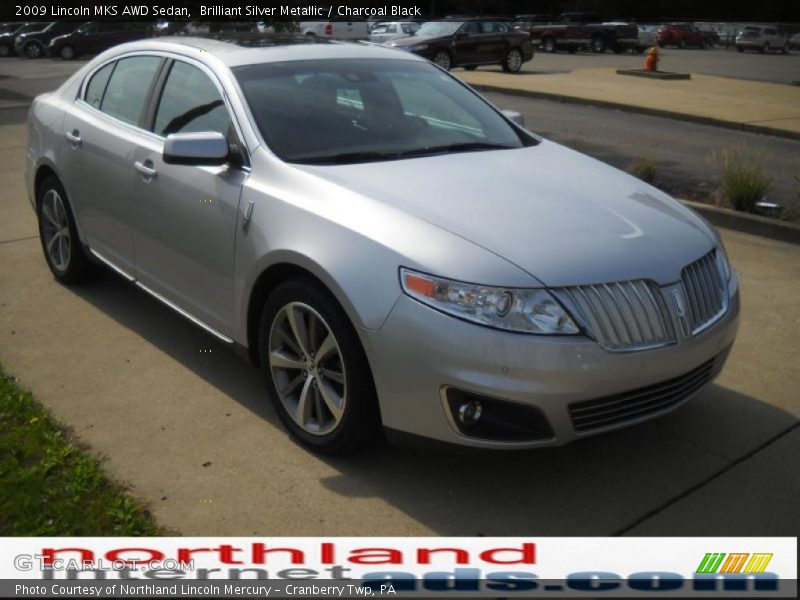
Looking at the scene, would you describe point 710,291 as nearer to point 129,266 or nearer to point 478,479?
point 478,479

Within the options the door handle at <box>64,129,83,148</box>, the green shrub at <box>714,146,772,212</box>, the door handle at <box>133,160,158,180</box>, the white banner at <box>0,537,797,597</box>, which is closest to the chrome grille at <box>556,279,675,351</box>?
the white banner at <box>0,537,797,597</box>

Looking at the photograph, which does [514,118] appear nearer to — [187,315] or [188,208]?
[188,208]

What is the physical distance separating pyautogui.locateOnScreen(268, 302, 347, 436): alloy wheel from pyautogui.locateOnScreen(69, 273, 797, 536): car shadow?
193 mm

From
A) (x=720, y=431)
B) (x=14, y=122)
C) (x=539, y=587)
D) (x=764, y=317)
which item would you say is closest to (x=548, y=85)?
(x=14, y=122)

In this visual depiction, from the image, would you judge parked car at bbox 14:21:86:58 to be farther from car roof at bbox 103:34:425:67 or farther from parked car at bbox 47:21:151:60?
car roof at bbox 103:34:425:67

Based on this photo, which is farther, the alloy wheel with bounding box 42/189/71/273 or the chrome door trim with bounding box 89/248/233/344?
the alloy wheel with bounding box 42/189/71/273

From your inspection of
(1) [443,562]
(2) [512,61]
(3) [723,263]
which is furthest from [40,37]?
(1) [443,562]

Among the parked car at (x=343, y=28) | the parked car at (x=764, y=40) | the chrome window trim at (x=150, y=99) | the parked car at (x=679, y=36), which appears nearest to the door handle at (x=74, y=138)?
the chrome window trim at (x=150, y=99)

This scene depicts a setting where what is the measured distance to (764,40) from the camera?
47719 mm

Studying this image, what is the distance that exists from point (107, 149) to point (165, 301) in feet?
Result: 3.30

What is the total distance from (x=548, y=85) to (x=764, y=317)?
1553 centimetres

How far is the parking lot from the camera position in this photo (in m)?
3.81

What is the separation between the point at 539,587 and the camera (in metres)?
3.38

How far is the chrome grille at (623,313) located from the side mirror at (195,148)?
1763mm
